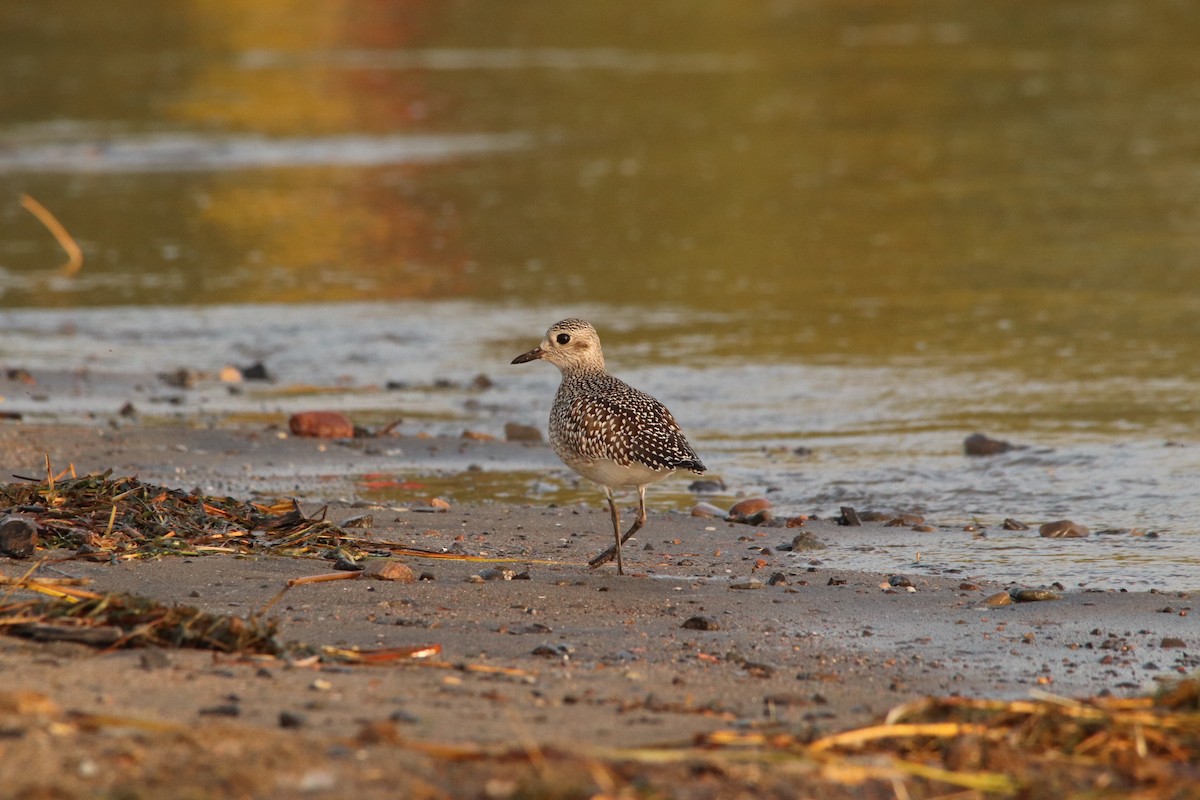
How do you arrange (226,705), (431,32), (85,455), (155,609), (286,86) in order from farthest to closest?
(431,32), (286,86), (85,455), (155,609), (226,705)

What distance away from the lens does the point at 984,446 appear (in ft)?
29.4

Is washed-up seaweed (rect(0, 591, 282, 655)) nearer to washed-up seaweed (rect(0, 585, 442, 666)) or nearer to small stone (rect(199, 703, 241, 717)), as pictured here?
washed-up seaweed (rect(0, 585, 442, 666))

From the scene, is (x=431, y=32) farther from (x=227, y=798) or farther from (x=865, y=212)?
(x=227, y=798)

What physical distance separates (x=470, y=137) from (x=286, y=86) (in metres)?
7.49

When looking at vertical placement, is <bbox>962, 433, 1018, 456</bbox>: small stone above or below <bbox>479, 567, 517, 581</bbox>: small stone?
above

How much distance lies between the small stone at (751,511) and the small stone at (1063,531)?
1.23m

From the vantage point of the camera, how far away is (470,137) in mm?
22938

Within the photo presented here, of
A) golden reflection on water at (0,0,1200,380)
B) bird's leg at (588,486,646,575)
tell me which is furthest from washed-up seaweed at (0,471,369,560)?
golden reflection on water at (0,0,1200,380)

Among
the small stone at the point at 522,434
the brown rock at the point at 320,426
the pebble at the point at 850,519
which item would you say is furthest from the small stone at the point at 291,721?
the small stone at the point at 522,434

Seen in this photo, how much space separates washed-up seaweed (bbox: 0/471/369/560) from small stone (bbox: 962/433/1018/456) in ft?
12.1

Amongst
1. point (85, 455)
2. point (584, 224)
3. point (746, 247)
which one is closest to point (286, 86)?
point (584, 224)

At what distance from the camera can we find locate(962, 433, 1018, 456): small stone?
8.95 metres

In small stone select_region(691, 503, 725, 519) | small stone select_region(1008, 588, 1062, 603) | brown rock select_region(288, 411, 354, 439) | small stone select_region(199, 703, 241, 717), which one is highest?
brown rock select_region(288, 411, 354, 439)

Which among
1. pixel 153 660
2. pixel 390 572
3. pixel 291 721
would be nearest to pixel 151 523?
pixel 390 572
